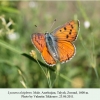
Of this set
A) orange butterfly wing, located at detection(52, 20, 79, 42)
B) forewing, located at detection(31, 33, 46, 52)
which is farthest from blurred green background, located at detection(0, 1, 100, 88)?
forewing, located at detection(31, 33, 46, 52)

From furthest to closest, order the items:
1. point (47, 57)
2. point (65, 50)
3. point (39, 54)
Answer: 1. point (39, 54)
2. point (65, 50)
3. point (47, 57)

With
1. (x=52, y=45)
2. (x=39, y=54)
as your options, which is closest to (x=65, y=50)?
(x=52, y=45)

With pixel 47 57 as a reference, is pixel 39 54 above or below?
below

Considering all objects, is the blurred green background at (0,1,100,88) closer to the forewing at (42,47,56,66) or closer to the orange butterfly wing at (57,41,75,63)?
the orange butterfly wing at (57,41,75,63)

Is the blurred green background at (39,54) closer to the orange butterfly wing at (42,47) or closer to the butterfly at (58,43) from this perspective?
the butterfly at (58,43)

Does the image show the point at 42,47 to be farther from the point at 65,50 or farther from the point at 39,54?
the point at 39,54
